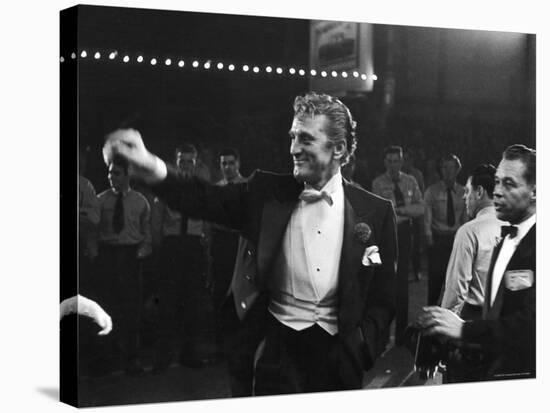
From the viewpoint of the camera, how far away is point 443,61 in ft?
32.1

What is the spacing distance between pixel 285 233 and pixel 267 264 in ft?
0.82

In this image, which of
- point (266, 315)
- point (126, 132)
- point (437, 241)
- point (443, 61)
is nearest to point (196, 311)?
point (266, 315)

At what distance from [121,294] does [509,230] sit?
10.2 ft

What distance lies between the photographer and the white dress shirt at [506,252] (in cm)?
1001

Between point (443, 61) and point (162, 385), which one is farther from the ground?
point (443, 61)

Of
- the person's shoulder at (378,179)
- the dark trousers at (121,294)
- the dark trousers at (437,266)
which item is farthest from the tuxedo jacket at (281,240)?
the dark trousers at (121,294)

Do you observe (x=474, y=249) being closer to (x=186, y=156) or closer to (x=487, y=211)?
(x=487, y=211)

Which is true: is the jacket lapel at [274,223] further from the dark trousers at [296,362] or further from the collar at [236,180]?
the dark trousers at [296,362]

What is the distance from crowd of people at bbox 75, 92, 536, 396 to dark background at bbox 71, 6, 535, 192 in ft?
0.37

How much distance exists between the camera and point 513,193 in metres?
10.0

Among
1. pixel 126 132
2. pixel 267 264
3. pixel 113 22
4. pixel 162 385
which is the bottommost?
pixel 162 385

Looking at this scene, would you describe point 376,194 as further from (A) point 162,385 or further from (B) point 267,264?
(A) point 162,385

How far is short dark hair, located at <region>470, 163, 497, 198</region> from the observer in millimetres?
9891

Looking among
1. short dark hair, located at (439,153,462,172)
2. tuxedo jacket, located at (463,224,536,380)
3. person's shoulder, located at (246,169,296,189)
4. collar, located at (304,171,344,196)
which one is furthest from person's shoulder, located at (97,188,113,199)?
tuxedo jacket, located at (463,224,536,380)
